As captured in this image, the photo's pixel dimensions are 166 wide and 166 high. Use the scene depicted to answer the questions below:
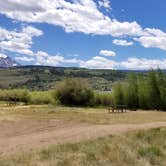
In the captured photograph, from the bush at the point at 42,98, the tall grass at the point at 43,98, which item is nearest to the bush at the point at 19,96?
the tall grass at the point at 43,98

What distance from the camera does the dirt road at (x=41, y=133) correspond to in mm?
22734

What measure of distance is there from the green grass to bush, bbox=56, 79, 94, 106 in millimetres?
57642

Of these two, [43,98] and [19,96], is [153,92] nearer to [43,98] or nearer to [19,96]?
[43,98]

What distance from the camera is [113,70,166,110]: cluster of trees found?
70.5 meters

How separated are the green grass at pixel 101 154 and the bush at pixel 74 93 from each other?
189 ft

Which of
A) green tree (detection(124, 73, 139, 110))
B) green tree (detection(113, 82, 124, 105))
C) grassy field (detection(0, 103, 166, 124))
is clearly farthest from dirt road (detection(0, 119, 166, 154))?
green tree (detection(113, 82, 124, 105))

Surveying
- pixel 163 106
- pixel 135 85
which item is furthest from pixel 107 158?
pixel 135 85

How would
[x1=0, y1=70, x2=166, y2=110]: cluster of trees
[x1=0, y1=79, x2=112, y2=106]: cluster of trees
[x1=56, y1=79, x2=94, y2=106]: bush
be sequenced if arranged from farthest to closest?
[x1=0, y1=79, x2=112, y2=106]: cluster of trees, [x1=56, y1=79, x2=94, y2=106]: bush, [x1=0, y1=70, x2=166, y2=110]: cluster of trees

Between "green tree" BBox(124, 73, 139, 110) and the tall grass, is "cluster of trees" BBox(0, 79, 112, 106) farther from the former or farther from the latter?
"green tree" BBox(124, 73, 139, 110)

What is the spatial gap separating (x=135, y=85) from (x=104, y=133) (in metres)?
50.0

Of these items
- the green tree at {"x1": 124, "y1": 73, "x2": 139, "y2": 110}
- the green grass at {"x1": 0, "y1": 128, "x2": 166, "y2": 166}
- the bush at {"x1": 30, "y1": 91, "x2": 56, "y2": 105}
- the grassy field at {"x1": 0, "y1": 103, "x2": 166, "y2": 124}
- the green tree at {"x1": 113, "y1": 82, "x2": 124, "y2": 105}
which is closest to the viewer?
the green grass at {"x1": 0, "y1": 128, "x2": 166, "y2": 166}

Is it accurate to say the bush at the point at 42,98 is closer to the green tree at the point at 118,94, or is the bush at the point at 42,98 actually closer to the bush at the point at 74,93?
the bush at the point at 74,93

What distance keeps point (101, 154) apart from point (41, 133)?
846 centimetres

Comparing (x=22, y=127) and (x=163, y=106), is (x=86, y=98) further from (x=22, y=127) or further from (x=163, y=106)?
(x=22, y=127)
